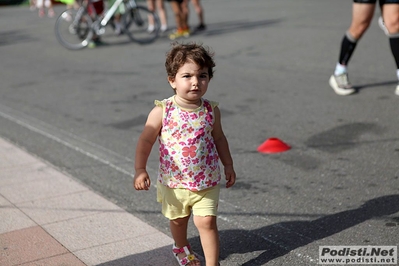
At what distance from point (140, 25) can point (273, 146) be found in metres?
9.64

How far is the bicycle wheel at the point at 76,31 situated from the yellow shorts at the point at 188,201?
1094cm

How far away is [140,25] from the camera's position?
50.0 ft

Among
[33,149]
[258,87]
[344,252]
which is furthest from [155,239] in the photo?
[258,87]

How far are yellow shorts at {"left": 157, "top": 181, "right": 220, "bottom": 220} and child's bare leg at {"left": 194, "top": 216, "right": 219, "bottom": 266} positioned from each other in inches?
1.2

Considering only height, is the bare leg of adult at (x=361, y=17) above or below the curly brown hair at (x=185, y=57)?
below

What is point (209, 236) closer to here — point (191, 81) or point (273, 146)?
point (191, 81)

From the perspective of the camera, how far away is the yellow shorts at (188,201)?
3.66 metres

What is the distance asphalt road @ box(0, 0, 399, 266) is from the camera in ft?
14.5

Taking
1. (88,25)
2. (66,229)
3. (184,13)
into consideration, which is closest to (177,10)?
(184,13)

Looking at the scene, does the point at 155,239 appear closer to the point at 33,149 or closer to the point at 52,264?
the point at 52,264

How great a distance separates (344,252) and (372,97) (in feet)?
13.6

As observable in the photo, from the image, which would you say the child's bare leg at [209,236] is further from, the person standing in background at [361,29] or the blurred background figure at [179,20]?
the blurred background figure at [179,20]

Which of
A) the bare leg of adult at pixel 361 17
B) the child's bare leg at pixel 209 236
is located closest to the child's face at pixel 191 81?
the child's bare leg at pixel 209 236

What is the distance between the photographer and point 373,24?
45.6 ft
